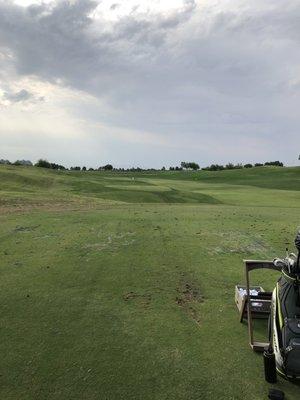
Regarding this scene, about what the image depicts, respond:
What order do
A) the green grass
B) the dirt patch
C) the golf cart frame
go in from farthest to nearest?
1. the dirt patch
2. the golf cart frame
3. the green grass

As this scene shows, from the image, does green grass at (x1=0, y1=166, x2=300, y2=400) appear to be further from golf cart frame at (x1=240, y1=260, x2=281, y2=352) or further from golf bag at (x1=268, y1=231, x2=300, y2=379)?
golf bag at (x1=268, y1=231, x2=300, y2=379)

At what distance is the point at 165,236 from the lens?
44.1 feet

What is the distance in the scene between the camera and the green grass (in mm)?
5656

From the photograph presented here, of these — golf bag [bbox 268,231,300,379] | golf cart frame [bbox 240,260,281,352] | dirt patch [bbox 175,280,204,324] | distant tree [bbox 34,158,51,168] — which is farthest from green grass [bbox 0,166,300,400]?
distant tree [bbox 34,158,51,168]

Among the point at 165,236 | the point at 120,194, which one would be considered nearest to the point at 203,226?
the point at 165,236

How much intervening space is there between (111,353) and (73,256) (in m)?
5.02

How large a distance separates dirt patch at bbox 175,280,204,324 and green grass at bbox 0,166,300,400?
0.06 ft

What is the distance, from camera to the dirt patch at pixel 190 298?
7.77 m

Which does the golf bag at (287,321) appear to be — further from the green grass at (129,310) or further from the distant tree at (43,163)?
the distant tree at (43,163)

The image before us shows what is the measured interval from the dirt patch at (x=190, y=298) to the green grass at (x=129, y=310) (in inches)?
0.8

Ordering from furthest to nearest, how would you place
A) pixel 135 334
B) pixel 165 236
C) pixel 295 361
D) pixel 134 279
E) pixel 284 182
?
pixel 284 182
pixel 165 236
pixel 134 279
pixel 135 334
pixel 295 361

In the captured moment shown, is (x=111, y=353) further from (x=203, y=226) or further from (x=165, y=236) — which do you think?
(x=203, y=226)

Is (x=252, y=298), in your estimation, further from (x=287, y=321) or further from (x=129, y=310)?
(x=287, y=321)

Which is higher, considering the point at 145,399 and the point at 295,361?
the point at 295,361
